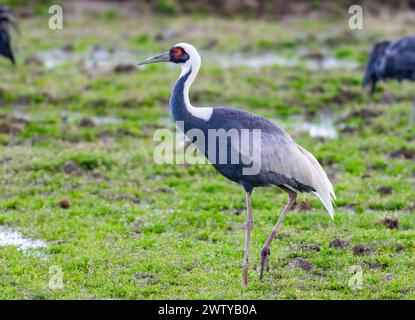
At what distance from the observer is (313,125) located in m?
15.8

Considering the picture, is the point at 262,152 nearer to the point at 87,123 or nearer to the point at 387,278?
the point at 387,278

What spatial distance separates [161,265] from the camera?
341 inches

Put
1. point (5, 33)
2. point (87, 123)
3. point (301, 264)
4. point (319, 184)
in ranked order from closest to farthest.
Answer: point (319, 184), point (301, 264), point (87, 123), point (5, 33)

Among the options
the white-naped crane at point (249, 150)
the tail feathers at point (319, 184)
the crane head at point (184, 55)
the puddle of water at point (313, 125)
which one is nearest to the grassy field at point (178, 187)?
the puddle of water at point (313, 125)

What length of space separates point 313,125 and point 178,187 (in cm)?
482

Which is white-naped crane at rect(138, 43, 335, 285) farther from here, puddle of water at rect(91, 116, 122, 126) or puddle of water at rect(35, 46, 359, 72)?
puddle of water at rect(35, 46, 359, 72)

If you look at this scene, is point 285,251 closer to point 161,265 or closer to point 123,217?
point 161,265

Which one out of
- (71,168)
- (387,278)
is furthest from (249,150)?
(71,168)

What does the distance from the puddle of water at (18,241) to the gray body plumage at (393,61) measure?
8787mm

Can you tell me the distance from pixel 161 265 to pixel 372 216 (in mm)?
3102

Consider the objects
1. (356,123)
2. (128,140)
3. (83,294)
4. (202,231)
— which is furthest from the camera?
(356,123)

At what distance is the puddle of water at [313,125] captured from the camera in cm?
1502

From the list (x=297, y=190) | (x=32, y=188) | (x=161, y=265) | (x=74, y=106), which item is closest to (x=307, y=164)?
(x=297, y=190)

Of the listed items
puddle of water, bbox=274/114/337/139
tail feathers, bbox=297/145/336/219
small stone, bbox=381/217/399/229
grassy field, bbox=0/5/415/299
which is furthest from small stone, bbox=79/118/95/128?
tail feathers, bbox=297/145/336/219
